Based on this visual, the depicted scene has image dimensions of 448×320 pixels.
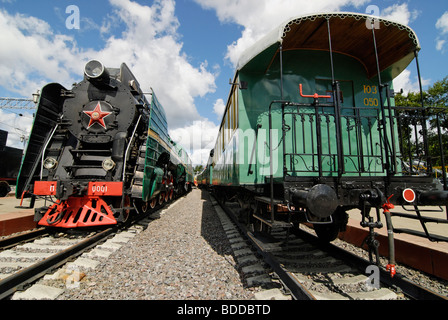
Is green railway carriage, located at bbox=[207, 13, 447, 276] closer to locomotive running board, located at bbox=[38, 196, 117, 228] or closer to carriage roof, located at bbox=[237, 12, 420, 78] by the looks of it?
carriage roof, located at bbox=[237, 12, 420, 78]

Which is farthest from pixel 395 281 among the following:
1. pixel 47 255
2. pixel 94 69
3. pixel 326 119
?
pixel 94 69

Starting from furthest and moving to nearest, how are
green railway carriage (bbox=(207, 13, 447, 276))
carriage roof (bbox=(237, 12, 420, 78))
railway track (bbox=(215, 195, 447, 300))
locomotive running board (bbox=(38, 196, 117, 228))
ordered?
locomotive running board (bbox=(38, 196, 117, 228))
carriage roof (bbox=(237, 12, 420, 78))
green railway carriage (bbox=(207, 13, 447, 276))
railway track (bbox=(215, 195, 447, 300))

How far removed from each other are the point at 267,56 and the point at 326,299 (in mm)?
3287

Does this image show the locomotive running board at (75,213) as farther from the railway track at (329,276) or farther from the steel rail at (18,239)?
the railway track at (329,276)

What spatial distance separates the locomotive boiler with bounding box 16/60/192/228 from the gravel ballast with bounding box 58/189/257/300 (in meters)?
1.31

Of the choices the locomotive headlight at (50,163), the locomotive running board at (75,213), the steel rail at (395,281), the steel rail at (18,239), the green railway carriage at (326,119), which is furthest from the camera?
the locomotive headlight at (50,163)

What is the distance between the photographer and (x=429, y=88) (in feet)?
75.6

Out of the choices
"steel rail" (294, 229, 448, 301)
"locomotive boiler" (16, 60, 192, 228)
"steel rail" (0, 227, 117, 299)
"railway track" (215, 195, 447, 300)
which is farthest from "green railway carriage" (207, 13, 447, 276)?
"locomotive boiler" (16, 60, 192, 228)

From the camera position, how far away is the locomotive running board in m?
4.70

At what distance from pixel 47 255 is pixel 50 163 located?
2.49 m

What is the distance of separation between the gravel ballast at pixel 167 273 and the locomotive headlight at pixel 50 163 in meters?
2.62

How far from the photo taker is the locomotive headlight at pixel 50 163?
5316 millimetres

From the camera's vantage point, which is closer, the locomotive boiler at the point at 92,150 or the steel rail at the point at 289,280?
the steel rail at the point at 289,280

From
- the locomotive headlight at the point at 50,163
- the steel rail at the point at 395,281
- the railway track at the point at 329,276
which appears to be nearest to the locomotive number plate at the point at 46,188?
the locomotive headlight at the point at 50,163
